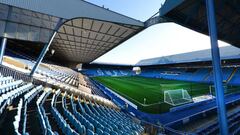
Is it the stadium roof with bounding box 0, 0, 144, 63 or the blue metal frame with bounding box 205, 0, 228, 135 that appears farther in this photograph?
the stadium roof with bounding box 0, 0, 144, 63

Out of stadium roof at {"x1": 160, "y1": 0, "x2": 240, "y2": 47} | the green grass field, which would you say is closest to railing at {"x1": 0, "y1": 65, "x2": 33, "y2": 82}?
the green grass field

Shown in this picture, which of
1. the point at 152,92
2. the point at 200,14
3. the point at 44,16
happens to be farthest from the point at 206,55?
the point at 44,16

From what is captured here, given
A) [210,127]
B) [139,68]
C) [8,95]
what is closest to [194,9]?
[210,127]

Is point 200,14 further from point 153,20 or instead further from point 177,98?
point 177,98

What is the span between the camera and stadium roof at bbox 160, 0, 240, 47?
28.4 ft

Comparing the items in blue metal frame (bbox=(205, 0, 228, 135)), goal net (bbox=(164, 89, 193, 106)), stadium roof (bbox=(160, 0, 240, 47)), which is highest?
stadium roof (bbox=(160, 0, 240, 47))

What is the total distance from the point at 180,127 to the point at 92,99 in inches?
242

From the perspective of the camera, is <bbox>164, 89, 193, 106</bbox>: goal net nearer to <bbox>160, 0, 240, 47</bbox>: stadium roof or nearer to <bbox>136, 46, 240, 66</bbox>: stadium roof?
<bbox>160, 0, 240, 47</bbox>: stadium roof

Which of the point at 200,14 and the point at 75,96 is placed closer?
the point at 200,14

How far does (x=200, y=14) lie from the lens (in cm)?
1009


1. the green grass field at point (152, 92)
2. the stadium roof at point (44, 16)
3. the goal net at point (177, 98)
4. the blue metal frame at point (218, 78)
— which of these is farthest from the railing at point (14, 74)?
the blue metal frame at point (218, 78)

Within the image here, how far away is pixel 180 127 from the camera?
9.73 meters

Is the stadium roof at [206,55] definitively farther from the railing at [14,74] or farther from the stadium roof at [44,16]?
the railing at [14,74]

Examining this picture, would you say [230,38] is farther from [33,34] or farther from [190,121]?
[33,34]
